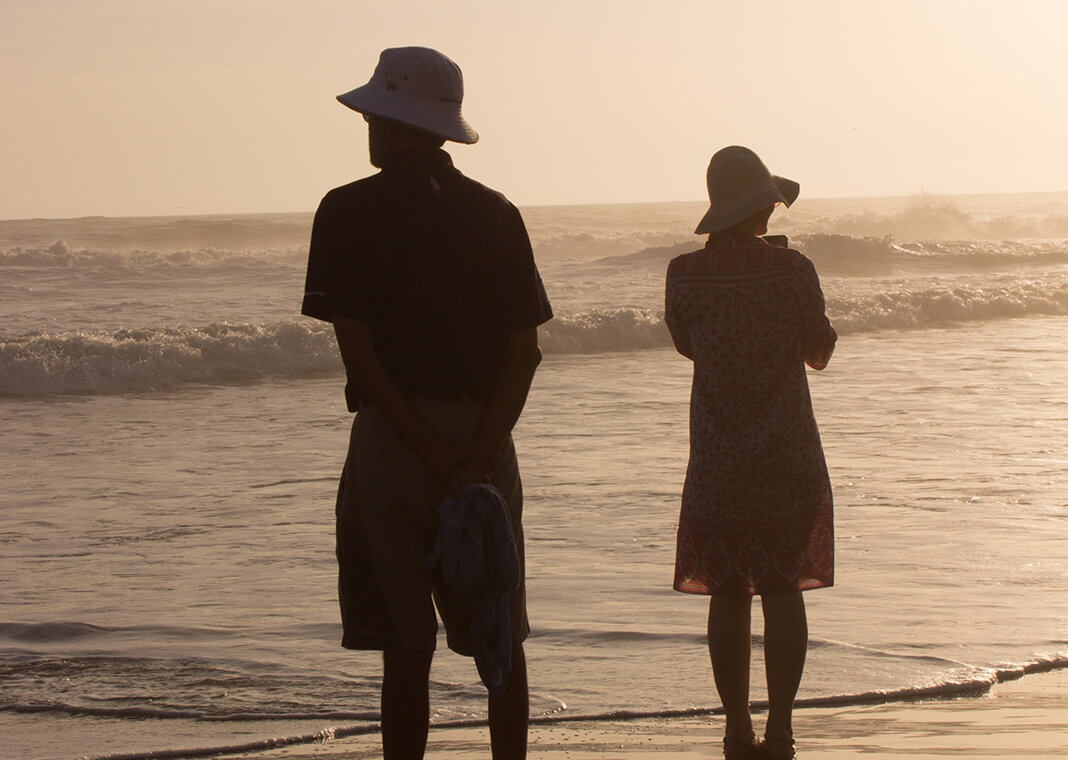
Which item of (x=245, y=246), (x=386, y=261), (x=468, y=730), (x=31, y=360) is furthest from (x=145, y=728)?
(x=245, y=246)

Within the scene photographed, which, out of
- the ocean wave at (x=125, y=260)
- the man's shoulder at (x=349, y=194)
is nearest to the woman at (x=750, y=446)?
the man's shoulder at (x=349, y=194)

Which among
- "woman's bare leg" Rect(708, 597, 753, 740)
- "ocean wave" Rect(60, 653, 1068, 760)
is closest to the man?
"woman's bare leg" Rect(708, 597, 753, 740)

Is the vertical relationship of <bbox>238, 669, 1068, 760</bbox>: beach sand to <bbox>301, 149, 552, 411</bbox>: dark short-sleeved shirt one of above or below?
below

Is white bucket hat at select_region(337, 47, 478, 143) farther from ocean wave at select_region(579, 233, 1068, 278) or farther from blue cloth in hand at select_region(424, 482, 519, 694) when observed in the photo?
ocean wave at select_region(579, 233, 1068, 278)

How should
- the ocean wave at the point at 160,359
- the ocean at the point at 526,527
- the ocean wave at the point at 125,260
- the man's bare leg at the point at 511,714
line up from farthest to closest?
the ocean wave at the point at 125,260
the ocean wave at the point at 160,359
the ocean at the point at 526,527
the man's bare leg at the point at 511,714

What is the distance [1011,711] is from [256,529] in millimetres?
3909

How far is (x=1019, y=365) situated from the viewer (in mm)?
13477

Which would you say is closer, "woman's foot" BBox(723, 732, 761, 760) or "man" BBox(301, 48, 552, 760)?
"man" BBox(301, 48, 552, 760)

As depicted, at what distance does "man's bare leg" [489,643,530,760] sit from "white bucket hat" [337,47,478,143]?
1023mm

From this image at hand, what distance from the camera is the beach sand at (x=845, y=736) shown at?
3.31m

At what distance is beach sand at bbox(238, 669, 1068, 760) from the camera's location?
3312 millimetres

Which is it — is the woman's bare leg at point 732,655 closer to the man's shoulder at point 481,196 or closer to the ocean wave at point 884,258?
the man's shoulder at point 481,196

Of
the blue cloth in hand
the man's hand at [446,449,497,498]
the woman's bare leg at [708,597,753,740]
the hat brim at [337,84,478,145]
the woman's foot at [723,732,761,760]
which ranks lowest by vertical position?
the woman's foot at [723,732,761,760]

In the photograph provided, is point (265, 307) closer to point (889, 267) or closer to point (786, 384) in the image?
point (889, 267)
